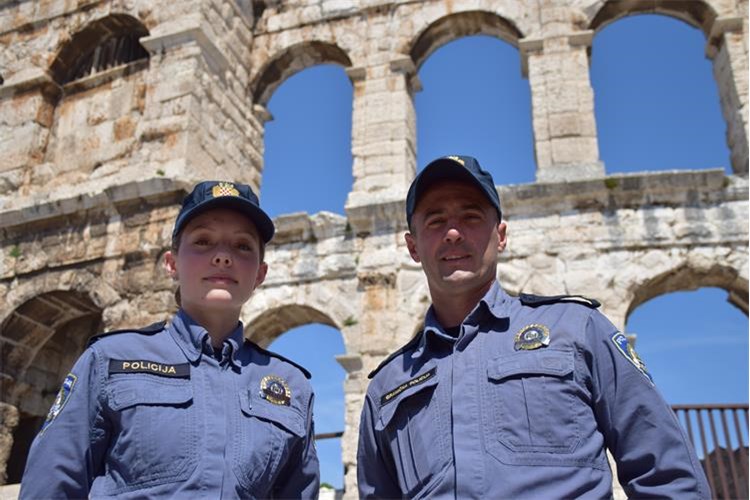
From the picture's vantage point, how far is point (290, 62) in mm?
10953

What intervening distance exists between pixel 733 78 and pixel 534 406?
324 inches

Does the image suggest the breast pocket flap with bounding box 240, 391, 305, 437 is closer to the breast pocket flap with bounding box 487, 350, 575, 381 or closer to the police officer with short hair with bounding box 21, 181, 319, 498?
the police officer with short hair with bounding box 21, 181, 319, 498

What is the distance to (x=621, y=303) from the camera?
26.2 ft

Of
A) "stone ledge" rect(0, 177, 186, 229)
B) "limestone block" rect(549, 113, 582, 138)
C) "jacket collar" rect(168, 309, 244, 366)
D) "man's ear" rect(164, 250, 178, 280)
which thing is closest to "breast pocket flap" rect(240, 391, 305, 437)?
"jacket collar" rect(168, 309, 244, 366)

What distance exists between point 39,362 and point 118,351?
27.8ft

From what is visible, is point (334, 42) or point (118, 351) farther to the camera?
point (334, 42)

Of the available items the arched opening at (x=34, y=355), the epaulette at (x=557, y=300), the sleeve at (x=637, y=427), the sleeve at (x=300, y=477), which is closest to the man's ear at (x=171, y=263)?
the sleeve at (x=300, y=477)

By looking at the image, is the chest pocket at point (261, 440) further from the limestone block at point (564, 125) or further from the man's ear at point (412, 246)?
the limestone block at point (564, 125)

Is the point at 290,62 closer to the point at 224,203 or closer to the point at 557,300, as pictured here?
the point at 224,203

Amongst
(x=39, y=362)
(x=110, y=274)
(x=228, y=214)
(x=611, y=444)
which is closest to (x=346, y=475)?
(x=110, y=274)

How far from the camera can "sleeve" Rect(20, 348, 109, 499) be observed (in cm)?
222

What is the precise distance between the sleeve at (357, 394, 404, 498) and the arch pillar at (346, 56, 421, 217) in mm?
6412

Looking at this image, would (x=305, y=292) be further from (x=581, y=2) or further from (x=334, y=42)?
(x=581, y=2)

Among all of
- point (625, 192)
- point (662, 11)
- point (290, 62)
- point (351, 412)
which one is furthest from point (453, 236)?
point (290, 62)
